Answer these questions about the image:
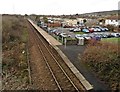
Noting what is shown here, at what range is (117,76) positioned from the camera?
43.0ft

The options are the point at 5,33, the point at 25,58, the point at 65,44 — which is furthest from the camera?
the point at 5,33

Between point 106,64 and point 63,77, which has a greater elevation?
point 106,64

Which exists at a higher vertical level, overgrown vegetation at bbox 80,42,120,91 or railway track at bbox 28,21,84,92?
overgrown vegetation at bbox 80,42,120,91

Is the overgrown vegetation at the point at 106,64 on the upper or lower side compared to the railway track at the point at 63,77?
upper

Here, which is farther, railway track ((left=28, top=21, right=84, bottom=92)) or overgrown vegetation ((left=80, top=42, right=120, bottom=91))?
overgrown vegetation ((left=80, top=42, right=120, bottom=91))

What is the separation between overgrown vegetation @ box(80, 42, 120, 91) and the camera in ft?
42.2

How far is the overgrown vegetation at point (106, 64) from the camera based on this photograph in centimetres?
1286

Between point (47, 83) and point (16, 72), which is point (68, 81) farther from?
point (16, 72)

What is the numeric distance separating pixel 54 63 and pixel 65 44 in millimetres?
9176

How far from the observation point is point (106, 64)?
48.4ft

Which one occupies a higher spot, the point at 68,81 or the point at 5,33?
the point at 5,33

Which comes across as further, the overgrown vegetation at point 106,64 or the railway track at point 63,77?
the overgrown vegetation at point 106,64

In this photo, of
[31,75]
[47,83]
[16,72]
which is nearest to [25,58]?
[16,72]

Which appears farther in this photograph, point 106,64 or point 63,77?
point 106,64
